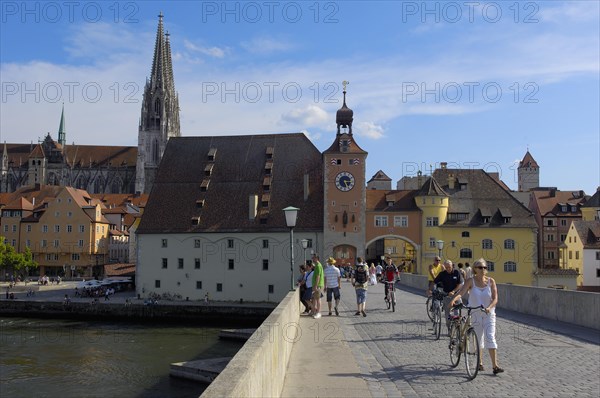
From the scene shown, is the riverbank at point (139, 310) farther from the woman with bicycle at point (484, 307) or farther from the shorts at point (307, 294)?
the woman with bicycle at point (484, 307)

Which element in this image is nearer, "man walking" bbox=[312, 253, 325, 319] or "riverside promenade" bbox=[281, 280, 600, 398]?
"riverside promenade" bbox=[281, 280, 600, 398]

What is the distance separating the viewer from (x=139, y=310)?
58.2m

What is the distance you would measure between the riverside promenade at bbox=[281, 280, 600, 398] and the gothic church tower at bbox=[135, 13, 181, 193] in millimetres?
122044

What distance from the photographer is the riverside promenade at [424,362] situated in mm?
9422

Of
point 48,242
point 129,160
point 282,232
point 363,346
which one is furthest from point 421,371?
point 129,160

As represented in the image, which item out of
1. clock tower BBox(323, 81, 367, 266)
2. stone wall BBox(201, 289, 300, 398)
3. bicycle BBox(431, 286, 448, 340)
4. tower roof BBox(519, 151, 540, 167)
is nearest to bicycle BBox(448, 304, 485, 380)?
stone wall BBox(201, 289, 300, 398)

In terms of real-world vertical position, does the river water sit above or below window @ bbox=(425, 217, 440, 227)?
below

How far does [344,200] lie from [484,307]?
51.1 meters

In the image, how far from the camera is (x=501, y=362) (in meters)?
→ 11.6

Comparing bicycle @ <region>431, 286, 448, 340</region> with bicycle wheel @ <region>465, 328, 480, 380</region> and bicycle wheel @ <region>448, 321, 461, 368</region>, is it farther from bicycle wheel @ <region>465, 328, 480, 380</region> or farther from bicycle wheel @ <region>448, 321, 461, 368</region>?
bicycle wheel @ <region>465, 328, 480, 380</region>

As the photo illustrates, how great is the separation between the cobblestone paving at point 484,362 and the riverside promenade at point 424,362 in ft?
0.05

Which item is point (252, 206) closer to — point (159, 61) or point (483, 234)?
point (483, 234)

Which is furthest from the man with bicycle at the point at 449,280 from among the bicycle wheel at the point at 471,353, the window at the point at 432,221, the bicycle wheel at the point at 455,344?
the window at the point at 432,221

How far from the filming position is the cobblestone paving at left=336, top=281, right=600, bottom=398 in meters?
9.39
